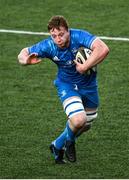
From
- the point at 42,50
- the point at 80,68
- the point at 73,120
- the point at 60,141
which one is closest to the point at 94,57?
the point at 80,68

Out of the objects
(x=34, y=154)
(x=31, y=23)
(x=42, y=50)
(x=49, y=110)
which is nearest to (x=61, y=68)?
(x=42, y=50)

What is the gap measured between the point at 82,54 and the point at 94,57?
0.29 meters

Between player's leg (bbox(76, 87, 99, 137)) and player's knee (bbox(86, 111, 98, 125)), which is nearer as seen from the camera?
player's leg (bbox(76, 87, 99, 137))

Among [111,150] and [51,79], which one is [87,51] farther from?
[51,79]

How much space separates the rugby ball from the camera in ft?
32.2

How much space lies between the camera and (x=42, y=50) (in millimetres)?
9938

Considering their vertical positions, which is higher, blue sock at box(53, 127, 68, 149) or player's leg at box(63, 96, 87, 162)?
player's leg at box(63, 96, 87, 162)

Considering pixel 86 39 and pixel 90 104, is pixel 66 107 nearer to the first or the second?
pixel 90 104

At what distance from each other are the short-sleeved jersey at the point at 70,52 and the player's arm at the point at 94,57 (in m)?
0.11

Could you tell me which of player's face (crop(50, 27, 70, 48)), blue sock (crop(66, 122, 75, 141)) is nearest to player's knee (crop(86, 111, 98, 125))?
blue sock (crop(66, 122, 75, 141))

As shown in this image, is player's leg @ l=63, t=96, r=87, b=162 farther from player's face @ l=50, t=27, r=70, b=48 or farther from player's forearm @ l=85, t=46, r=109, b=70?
player's face @ l=50, t=27, r=70, b=48

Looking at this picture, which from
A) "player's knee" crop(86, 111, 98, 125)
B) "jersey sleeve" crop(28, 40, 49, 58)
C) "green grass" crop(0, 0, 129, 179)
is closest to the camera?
"jersey sleeve" crop(28, 40, 49, 58)

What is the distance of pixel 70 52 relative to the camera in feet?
32.7

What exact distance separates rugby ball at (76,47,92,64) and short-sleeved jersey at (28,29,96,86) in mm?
53
